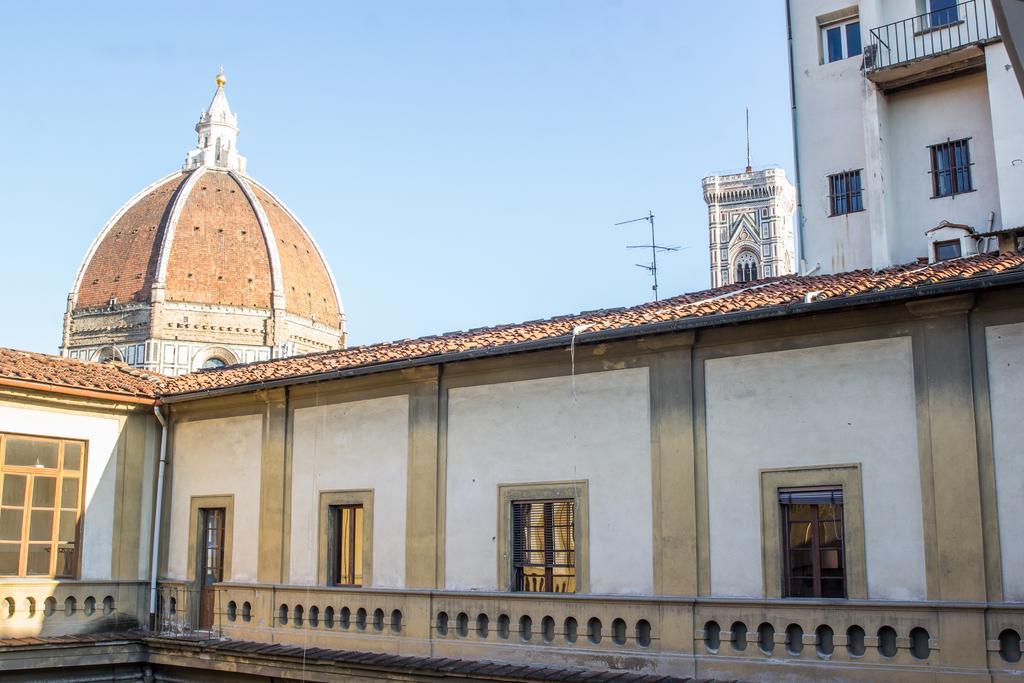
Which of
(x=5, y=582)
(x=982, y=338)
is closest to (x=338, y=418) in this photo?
(x=5, y=582)

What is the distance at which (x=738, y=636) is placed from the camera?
503 inches

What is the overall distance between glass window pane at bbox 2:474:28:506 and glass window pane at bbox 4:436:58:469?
0.62 ft

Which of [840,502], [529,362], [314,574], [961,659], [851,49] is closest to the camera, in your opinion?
[961,659]

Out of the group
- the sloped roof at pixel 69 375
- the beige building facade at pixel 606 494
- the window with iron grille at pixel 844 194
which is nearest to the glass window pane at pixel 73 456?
the beige building facade at pixel 606 494

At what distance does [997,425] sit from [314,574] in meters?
9.99

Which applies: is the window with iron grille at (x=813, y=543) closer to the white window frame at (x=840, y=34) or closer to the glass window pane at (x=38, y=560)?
the glass window pane at (x=38, y=560)

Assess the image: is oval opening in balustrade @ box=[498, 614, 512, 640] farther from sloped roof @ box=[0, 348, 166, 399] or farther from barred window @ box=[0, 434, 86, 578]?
sloped roof @ box=[0, 348, 166, 399]

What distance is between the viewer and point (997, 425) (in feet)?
37.5

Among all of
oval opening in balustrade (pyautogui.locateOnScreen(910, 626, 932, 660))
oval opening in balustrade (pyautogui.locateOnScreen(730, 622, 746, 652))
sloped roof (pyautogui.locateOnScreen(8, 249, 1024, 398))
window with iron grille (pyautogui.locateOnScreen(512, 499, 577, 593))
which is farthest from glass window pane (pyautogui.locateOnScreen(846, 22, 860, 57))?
oval opening in balustrade (pyautogui.locateOnScreen(910, 626, 932, 660))

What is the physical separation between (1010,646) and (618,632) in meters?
4.48

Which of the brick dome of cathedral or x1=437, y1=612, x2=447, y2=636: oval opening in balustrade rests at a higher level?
the brick dome of cathedral

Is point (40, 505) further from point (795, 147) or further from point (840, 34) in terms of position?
point (840, 34)

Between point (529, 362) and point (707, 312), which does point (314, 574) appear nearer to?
point (529, 362)

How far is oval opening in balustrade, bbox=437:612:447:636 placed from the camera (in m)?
15.4
